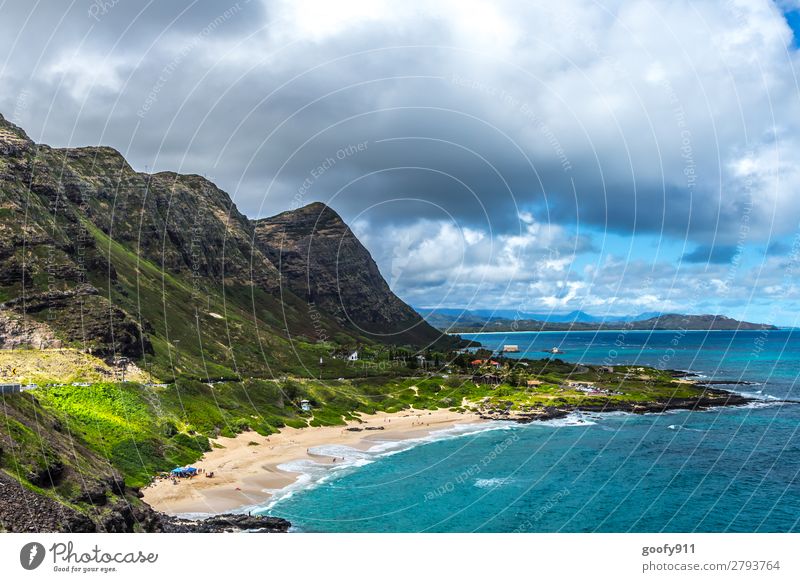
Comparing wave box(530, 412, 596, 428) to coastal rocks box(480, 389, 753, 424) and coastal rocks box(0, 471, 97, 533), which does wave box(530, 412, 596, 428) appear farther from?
coastal rocks box(0, 471, 97, 533)

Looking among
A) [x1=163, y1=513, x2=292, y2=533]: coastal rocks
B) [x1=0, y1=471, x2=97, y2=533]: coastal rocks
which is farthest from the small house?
[x1=163, y1=513, x2=292, y2=533]: coastal rocks

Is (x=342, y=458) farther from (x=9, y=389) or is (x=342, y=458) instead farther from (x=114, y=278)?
(x=114, y=278)

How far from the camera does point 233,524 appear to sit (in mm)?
41281

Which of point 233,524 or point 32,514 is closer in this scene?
point 32,514

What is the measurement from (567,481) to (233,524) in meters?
36.6

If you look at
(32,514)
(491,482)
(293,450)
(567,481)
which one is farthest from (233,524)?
(567,481)

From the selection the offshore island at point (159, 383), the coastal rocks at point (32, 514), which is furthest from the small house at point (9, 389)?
the coastal rocks at point (32, 514)

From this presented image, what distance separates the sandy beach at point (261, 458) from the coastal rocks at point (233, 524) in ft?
14.9

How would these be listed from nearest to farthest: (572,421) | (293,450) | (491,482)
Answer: (491,482) → (293,450) → (572,421)

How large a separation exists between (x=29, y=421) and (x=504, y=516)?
3808 cm

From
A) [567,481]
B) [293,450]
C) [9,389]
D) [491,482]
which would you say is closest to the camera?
[9,389]

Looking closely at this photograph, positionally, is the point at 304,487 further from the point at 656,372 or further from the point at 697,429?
the point at 656,372

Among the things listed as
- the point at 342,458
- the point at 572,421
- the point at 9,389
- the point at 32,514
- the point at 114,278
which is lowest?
the point at 342,458

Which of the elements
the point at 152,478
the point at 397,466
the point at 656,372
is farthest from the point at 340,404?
the point at 656,372
